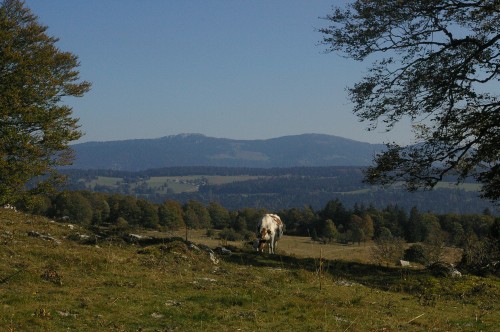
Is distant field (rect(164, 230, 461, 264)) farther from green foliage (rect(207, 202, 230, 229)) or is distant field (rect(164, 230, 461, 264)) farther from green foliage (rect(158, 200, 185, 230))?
green foliage (rect(207, 202, 230, 229))

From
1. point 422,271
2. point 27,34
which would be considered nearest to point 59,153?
point 27,34

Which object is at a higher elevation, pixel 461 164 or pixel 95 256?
pixel 461 164

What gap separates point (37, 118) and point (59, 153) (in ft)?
14.5

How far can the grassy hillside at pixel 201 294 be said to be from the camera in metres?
12.5

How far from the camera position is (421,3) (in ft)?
68.9

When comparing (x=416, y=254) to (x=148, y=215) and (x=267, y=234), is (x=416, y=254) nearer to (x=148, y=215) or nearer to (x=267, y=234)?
(x=267, y=234)

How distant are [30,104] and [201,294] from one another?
21.0 m

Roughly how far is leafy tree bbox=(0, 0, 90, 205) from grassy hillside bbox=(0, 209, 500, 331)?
6162 mm

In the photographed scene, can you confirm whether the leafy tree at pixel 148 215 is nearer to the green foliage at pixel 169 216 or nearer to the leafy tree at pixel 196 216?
the green foliage at pixel 169 216

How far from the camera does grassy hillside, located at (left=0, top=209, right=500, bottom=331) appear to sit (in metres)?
12.5

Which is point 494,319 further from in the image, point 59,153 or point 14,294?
point 59,153

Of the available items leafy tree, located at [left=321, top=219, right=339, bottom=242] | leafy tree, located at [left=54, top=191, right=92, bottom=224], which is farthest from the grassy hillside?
leafy tree, located at [left=321, top=219, right=339, bottom=242]

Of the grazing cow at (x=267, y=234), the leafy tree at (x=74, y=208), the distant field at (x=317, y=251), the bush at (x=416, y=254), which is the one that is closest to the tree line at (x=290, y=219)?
the leafy tree at (x=74, y=208)

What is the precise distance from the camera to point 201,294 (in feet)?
50.3
